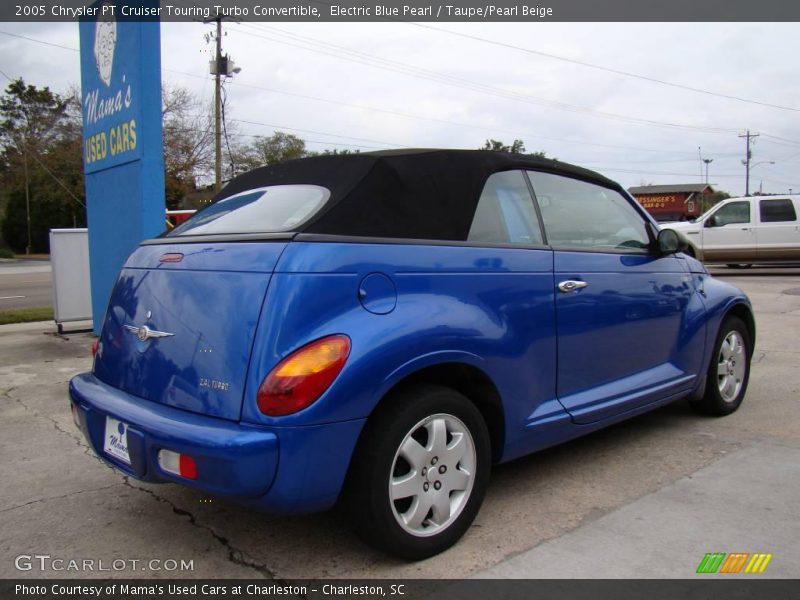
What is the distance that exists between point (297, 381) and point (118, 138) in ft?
19.7

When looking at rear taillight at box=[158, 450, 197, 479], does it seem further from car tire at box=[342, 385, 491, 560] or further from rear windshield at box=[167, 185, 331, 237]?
rear windshield at box=[167, 185, 331, 237]

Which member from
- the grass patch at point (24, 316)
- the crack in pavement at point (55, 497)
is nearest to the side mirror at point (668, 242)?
the crack in pavement at point (55, 497)

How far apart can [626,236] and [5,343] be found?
7176mm

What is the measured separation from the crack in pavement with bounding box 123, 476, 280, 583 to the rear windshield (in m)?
1.30

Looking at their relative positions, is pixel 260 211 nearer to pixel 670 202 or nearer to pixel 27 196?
pixel 27 196

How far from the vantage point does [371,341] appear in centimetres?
238

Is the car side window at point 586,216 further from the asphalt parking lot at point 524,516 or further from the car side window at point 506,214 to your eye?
the asphalt parking lot at point 524,516

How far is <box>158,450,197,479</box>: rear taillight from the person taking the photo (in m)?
2.33

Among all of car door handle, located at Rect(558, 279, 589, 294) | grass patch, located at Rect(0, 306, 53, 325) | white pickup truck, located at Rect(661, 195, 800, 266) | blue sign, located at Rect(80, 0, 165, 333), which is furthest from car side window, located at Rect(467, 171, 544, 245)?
white pickup truck, located at Rect(661, 195, 800, 266)

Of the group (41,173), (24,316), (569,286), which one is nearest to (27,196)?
(41,173)

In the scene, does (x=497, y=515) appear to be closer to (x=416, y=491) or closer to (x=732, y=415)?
(x=416, y=491)

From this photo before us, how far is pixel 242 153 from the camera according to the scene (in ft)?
158

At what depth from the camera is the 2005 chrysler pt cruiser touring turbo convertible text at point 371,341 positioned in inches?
90.7

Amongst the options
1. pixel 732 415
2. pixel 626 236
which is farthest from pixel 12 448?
pixel 732 415
